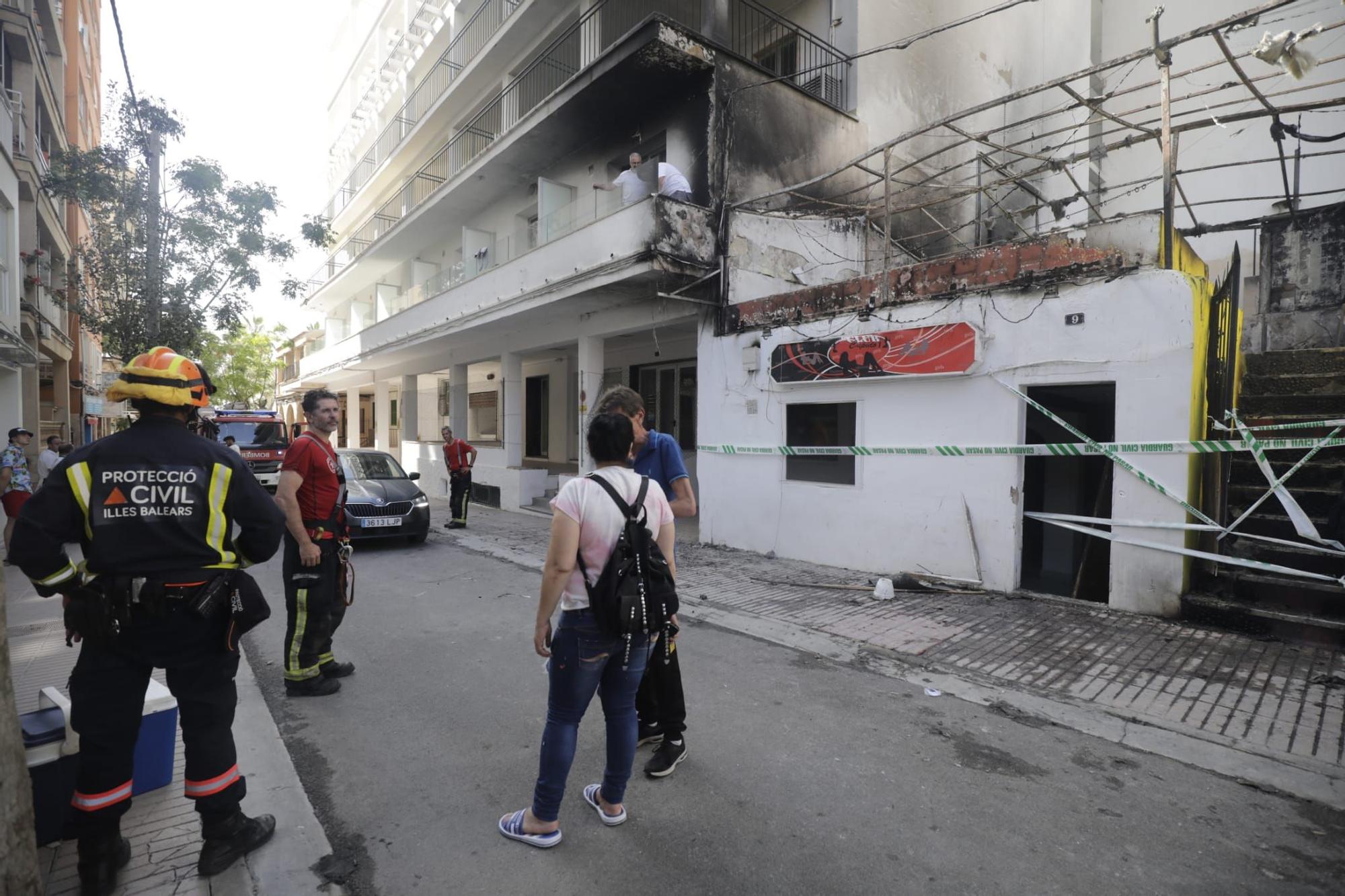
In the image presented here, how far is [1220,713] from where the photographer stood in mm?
4020

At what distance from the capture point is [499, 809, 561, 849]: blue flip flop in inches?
104

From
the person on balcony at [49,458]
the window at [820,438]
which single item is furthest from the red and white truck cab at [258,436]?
the window at [820,438]

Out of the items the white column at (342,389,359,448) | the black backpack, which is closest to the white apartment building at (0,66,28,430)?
the black backpack

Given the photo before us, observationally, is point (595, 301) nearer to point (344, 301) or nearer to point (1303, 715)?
point (1303, 715)

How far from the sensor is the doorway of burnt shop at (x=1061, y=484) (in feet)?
24.5

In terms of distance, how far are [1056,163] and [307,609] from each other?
9.20 meters

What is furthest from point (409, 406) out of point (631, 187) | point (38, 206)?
point (631, 187)

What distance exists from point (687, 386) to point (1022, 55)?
10788mm

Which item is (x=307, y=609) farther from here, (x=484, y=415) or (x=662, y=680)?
(x=484, y=415)

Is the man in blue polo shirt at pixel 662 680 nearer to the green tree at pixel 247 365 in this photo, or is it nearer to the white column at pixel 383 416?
the white column at pixel 383 416

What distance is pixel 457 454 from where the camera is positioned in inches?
474

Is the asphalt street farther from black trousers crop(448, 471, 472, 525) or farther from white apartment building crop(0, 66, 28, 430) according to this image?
white apartment building crop(0, 66, 28, 430)

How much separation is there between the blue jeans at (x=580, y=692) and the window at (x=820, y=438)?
603cm

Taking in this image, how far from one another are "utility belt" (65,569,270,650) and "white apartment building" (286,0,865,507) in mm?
7287
